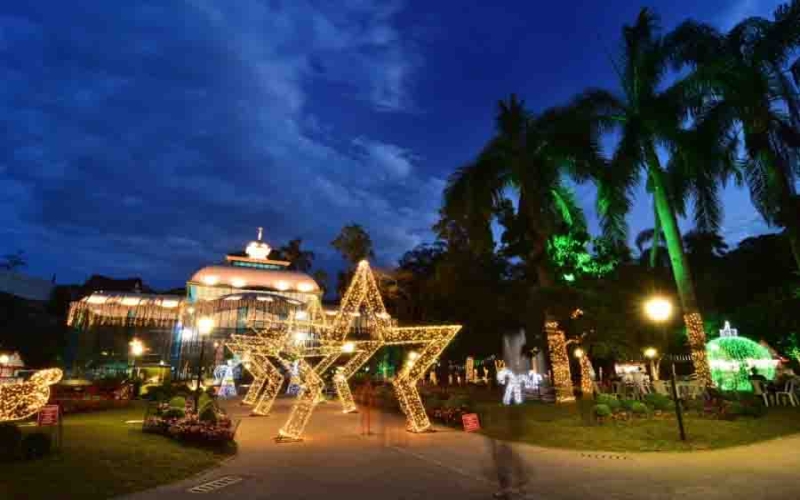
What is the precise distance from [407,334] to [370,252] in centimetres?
2499

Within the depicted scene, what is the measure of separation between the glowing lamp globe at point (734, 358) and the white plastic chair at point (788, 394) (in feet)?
6.89

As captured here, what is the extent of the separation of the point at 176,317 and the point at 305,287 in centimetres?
1261

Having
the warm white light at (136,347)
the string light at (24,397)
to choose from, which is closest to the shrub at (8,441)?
the string light at (24,397)

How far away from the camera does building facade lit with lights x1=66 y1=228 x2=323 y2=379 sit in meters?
33.5

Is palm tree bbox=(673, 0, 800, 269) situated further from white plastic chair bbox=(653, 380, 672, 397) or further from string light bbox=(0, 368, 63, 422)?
string light bbox=(0, 368, 63, 422)

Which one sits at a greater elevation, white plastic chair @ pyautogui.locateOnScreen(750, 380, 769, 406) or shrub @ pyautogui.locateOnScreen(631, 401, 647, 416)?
white plastic chair @ pyautogui.locateOnScreen(750, 380, 769, 406)

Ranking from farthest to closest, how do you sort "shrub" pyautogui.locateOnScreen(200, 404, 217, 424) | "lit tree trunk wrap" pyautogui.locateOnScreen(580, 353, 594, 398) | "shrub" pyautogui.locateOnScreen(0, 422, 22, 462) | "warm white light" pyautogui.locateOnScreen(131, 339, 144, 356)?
"warm white light" pyautogui.locateOnScreen(131, 339, 144, 356)
"lit tree trunk wrap" pyautogui.locateOnScreen(580, 353, 594, 398)
"shrub" pyautogui.locateOnScreen(200, 404, 217, 424)
"shrub" pyautogui.locateOnScreen(0, 422, 22, 462)

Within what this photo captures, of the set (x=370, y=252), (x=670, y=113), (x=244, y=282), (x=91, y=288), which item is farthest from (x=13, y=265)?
(x=670, y=113)

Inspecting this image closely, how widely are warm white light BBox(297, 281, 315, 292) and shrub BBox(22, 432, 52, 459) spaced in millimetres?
35661

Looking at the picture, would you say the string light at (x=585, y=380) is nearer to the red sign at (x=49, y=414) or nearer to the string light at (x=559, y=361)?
the string light at (x=559, y=361)

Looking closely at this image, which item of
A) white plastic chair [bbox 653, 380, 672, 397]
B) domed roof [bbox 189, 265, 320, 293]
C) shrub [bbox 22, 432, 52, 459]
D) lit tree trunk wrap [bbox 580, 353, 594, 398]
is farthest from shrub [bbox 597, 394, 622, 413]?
domed roof [bbox 189, 265, 320, 293]

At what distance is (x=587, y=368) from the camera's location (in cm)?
2081

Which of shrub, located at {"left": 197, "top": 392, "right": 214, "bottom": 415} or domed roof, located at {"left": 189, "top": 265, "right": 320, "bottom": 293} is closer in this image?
shrub, located at {"left": 197, "top": 392, "right": 214, "bottom": 415}

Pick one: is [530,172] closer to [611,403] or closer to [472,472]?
[611,403]
